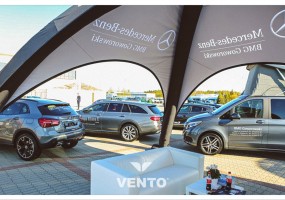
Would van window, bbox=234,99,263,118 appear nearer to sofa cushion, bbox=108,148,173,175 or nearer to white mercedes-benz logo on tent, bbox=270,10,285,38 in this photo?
white mercedes-benz logo on tent, bbox=270,10,285,38

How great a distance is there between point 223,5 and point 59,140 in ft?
18.0

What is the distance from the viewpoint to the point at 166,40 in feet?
23.8

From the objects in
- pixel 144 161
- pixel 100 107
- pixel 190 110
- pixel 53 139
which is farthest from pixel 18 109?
pixel 190 110

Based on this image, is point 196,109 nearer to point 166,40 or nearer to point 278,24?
point 166,40

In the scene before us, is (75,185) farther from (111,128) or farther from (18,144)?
(111,128)

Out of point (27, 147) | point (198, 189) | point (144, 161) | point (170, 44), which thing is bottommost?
point (198, 189)

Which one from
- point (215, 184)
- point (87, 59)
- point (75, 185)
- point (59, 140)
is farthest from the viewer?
point (59, 140)

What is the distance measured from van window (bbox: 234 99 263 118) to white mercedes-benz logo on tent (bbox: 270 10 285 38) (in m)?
3.15

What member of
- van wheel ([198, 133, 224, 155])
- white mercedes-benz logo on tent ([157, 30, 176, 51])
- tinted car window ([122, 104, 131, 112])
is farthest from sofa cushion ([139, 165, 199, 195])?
tinted car window ([122, 104, 131, 112])

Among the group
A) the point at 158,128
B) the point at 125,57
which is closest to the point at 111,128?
the point at 158,128

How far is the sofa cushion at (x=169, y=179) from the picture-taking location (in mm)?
4605

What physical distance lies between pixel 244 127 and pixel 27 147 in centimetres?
654

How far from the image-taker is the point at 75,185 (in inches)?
233

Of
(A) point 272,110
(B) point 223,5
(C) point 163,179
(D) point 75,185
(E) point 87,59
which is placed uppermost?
(B) point 223,5
